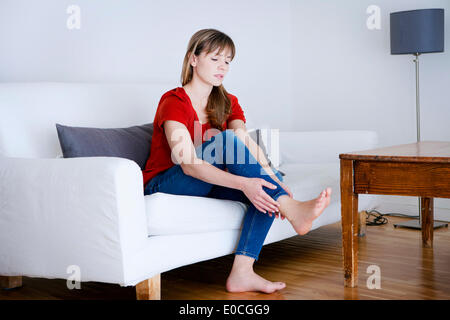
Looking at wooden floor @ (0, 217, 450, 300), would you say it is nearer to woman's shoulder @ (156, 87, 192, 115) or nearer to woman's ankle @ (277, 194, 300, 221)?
woman's ankle @ (277, 194, 300, 221)

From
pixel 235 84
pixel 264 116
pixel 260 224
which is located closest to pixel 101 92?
pixel 260 224

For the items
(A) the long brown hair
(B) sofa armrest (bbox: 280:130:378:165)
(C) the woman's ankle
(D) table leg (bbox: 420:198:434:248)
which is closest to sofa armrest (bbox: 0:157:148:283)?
(C) the woman's ankle

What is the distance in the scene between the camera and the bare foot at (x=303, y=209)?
5.97 feet

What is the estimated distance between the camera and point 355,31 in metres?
3.90

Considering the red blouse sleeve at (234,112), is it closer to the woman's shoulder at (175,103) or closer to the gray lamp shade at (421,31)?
the woman's shoulder at (175,103)

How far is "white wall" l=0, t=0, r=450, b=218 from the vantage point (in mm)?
→ 2617

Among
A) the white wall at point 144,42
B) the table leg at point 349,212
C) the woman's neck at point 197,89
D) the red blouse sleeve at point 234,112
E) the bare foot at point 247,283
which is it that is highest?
the white wall at point 144,42

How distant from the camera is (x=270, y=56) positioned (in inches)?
160

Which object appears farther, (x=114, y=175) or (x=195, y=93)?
(x=195, y=93)

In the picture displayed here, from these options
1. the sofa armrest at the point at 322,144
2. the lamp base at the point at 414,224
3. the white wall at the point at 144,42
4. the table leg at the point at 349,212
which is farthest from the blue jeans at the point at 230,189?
the lamp base at the point at 414,224

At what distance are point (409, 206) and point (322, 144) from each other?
106cm

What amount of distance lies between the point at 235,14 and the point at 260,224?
2034 millimetres

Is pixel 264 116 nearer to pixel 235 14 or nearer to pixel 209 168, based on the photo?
pixel 235 14

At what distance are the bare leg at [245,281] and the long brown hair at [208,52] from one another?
0.54m
